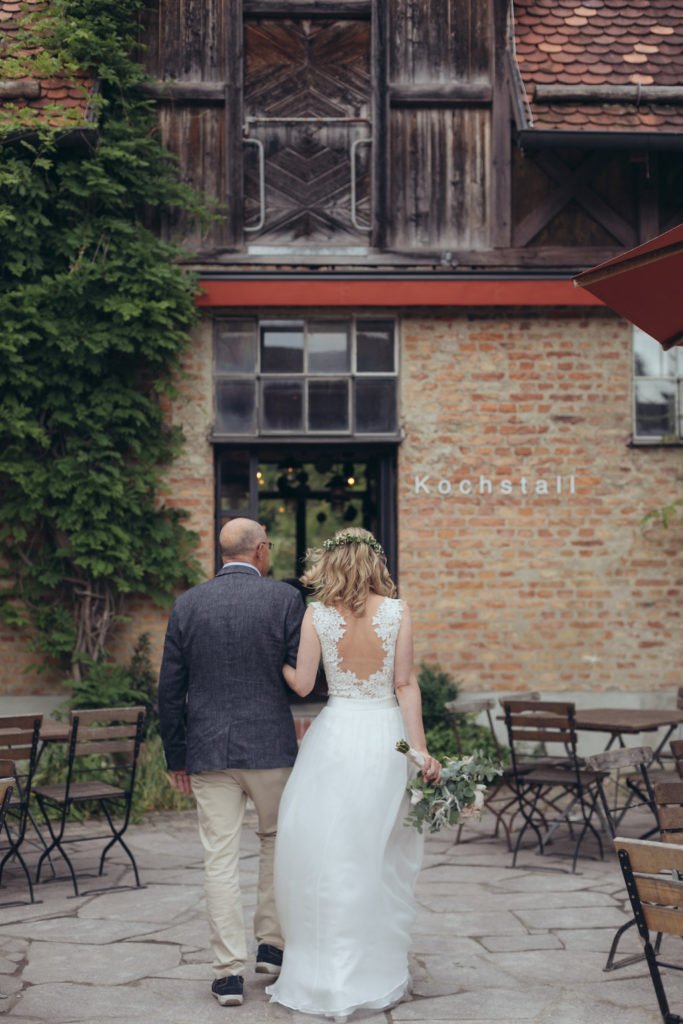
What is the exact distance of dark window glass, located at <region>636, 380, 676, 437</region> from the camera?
1154cm

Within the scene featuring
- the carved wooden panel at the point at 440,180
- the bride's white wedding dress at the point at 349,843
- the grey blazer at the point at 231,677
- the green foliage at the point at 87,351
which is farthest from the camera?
the carved wooden panel at the point at 440,180

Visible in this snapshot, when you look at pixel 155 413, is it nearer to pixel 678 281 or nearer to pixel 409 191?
pixel 409 191

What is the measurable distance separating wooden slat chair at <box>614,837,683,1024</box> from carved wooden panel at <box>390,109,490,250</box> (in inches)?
301

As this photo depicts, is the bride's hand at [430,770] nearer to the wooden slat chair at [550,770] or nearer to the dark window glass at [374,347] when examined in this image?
the wooden slat chair at [550,770]

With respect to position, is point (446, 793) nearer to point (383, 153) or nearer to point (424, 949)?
point (424, 949)

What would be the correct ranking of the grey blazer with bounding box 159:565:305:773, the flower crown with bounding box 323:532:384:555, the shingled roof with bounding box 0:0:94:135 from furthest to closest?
the shingled roof with bounding box 0:0:94:135
the flower crown with bounding box 323:532:384:555
the grey blazer with bounding box 159:565:305:773

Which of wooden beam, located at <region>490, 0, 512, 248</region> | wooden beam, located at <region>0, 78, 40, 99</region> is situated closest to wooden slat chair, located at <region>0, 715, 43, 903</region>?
wooden beam, located at <region>0, 78, 40, 99</region>

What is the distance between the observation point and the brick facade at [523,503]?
1129 centimetres

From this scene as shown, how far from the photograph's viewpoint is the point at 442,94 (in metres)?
11.4

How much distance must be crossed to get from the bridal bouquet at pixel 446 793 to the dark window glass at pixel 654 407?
6457 mm

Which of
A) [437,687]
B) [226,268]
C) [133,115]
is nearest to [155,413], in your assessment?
[226,268]

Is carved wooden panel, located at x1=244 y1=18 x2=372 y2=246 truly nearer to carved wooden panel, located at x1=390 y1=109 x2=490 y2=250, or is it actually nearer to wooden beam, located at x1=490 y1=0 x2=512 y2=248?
carved wooden panel, located at x1=390 y1=109 x2=490 y2=250

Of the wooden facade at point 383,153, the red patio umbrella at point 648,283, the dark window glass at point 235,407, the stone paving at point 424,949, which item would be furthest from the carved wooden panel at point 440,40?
the stone paving at point 424,949

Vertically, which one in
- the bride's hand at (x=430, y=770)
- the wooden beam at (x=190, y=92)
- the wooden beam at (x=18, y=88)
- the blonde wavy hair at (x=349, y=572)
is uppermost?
the wooden beam at (x=190, y=92)
